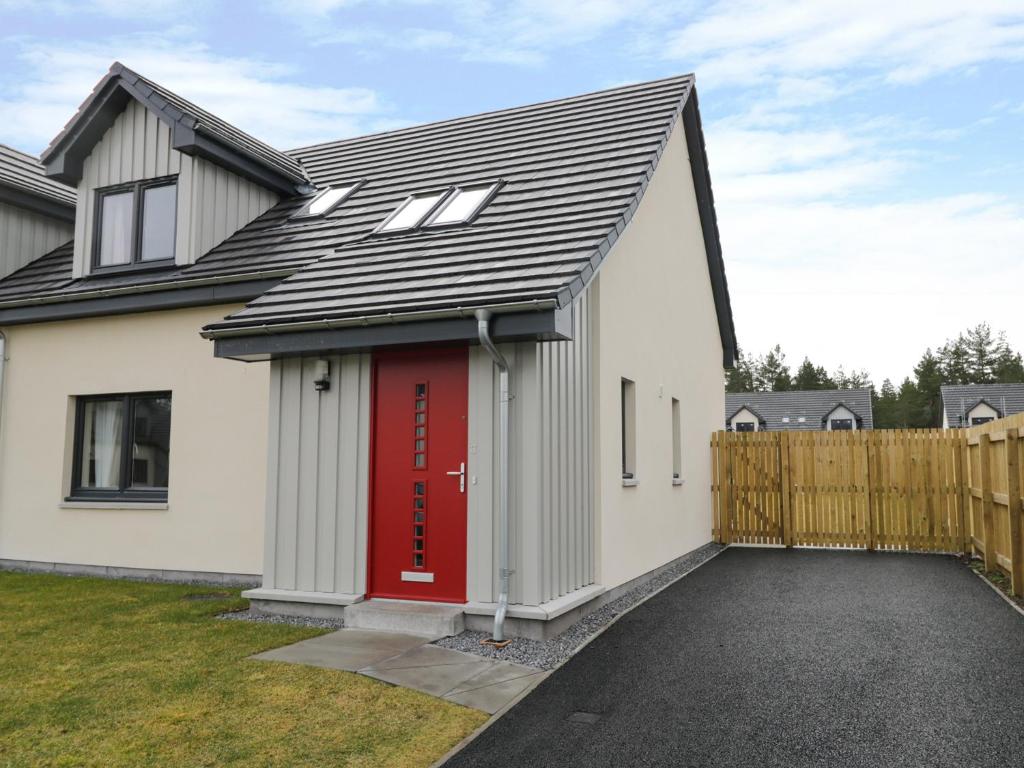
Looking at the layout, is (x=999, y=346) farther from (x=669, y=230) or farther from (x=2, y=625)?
(x=2, y=625)

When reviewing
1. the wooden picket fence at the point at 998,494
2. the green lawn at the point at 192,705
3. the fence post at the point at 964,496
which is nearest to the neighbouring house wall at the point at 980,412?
the fence post at the point at 964,496

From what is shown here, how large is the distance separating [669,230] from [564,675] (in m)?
8.17

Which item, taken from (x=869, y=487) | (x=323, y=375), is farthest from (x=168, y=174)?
(x=869, y=487)

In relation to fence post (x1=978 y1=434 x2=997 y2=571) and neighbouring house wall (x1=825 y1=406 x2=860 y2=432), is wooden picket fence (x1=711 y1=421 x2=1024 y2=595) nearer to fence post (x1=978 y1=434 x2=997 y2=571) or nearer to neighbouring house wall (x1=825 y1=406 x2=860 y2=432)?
fence post (x1=978 y1=434 x2=997 y2=571)

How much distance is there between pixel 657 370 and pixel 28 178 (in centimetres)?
1080

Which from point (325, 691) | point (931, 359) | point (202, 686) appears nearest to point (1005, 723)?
point (325, 691)

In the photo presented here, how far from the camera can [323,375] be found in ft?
26.1

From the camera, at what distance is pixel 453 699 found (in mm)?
5188

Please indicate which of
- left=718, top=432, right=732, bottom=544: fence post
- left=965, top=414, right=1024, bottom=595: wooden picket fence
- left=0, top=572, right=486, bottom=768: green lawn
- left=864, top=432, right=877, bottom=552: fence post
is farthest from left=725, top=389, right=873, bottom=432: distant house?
left=0, top=572, right=486, bottom=768: green lawn

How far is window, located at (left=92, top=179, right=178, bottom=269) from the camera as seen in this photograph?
36.0 feet

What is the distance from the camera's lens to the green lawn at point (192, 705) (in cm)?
423

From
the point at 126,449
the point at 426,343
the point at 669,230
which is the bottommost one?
the point at 126,449

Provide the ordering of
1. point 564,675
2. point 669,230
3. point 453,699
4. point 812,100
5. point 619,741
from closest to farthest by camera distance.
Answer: point 619,741
point 453,699
point 564,675
point 669,230
point 812,100

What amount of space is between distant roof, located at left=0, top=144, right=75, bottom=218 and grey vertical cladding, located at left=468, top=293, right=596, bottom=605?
9.40 m
